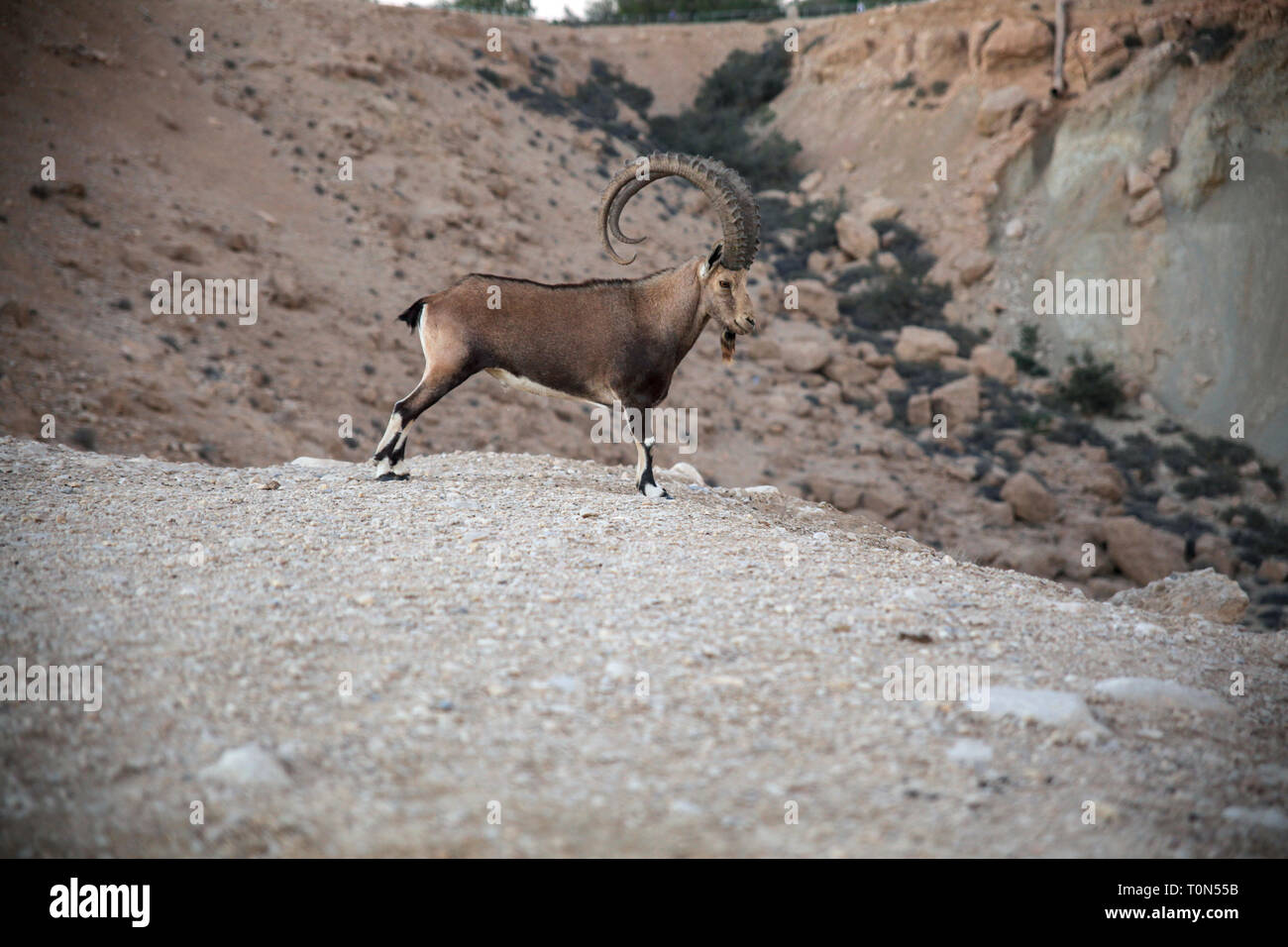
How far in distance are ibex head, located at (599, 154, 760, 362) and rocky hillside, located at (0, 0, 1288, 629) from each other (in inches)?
321

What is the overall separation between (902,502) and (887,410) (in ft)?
→ 12.8

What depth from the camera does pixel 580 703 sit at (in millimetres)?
4125

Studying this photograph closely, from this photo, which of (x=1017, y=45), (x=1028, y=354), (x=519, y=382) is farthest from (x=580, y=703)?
(x=1017, y=45)

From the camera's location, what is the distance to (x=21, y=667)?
4203 millimetres

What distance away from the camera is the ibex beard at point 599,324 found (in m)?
8.44

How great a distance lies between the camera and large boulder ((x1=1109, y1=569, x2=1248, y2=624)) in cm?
804

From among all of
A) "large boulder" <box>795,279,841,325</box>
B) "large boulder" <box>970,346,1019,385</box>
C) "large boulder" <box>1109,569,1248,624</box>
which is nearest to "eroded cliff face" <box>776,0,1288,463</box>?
"large boulder" <box>970,346,1019,385</box>

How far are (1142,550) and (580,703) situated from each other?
16150 millimetres

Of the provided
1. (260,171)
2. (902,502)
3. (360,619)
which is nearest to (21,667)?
(360,619)

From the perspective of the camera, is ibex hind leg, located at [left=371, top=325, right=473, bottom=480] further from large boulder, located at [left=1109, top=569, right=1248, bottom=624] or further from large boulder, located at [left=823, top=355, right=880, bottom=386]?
large boulder, located at [left=823, top=355, right=880, bottom=386]

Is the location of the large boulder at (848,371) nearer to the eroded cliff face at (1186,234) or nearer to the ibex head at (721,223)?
the eroded cliff face at (1186,234)

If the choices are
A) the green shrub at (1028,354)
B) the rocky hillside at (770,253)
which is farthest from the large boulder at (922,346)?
the green shrub at (1028,354)

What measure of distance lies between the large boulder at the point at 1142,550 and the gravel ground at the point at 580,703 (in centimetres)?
1165

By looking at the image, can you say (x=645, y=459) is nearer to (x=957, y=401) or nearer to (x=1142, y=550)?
(x=1142, y=550)
